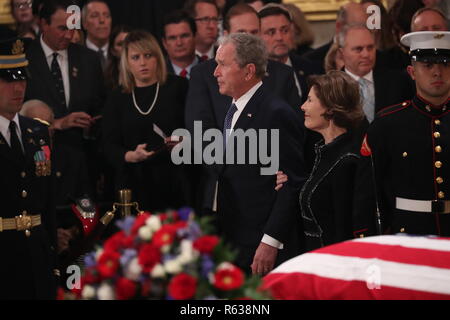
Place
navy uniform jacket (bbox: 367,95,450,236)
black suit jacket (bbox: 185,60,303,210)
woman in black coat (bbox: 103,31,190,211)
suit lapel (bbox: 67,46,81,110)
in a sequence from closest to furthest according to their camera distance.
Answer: navy uniform jacket (bbox: 367,95,450,236), black suit jacket (bbox: 185,60,303,210), woman in black coat (bbox: 103,31,190,211), suit lapel (bbox: 67,46,81,110)

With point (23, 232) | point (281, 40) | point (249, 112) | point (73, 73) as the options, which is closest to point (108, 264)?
point (23, 232)

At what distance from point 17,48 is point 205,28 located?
1.98m

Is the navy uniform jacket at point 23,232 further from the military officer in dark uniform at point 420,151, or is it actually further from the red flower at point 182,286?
the red flower at point 182,286

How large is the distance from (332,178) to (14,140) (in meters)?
1.42

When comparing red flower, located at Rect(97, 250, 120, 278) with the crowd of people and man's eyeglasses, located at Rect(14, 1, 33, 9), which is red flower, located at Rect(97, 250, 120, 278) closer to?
the crowd of people

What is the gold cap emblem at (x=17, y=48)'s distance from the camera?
15.5ft

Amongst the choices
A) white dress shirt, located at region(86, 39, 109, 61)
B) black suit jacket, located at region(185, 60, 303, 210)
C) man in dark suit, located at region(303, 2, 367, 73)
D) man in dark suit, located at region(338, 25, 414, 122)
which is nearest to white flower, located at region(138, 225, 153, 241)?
black suit jacket, located at region(185, 60, 303, 210)

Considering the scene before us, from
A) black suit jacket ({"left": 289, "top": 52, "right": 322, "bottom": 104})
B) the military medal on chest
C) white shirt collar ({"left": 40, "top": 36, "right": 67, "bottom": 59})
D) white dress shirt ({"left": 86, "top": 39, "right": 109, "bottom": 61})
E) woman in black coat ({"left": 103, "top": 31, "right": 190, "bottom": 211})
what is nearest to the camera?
the military medal on chest

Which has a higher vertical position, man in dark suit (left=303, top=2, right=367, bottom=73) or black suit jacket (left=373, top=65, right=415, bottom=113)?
man in dark suit (left=303, top=2, right=367, bottom=73)

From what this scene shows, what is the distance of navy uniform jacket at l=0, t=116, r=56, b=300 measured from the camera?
452 cm

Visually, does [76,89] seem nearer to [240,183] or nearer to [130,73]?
[130,73]

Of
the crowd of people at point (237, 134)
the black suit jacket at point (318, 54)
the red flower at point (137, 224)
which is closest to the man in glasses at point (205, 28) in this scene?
the crowd of people at point (237, 134)

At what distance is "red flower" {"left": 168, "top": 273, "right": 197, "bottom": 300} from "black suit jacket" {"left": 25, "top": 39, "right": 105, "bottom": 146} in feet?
11.4

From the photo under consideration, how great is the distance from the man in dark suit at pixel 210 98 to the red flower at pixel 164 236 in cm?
241
